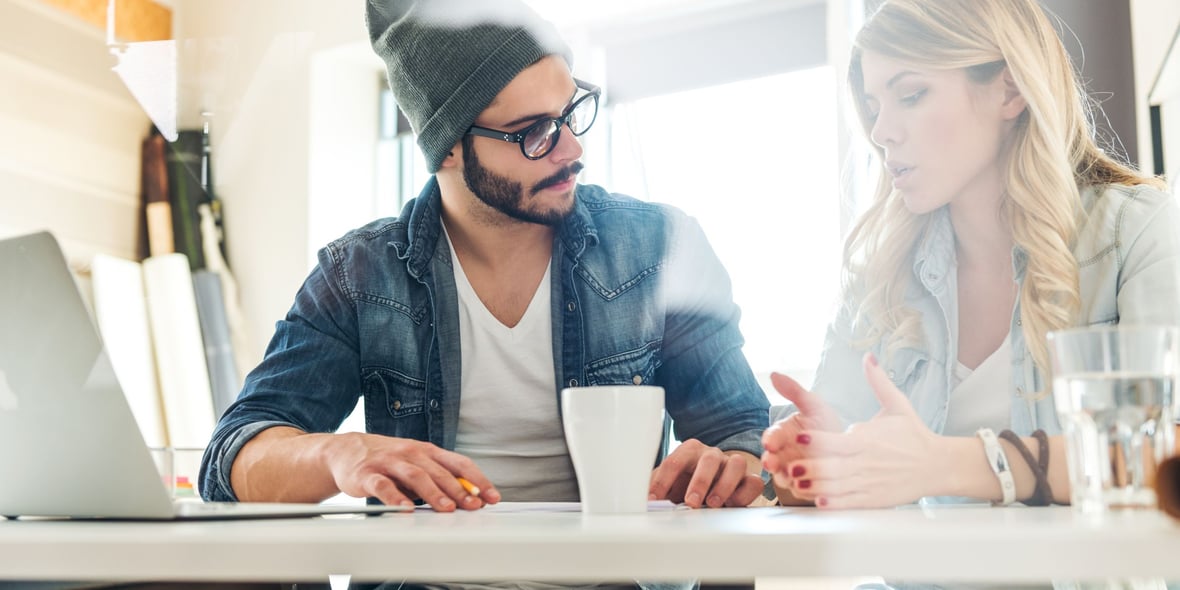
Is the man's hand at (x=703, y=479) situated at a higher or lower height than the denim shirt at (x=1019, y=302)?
lower

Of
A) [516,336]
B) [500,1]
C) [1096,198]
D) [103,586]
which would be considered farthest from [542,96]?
[103,586]

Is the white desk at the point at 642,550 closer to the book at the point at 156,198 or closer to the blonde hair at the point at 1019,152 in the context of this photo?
the blonde hair at the point at 1019,152

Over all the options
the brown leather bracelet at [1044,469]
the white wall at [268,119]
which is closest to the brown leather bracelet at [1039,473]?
the brown leather bracelet at [1044,469]

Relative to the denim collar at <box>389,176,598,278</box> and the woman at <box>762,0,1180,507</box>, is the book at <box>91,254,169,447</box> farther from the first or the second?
the woman at <box>762,0,1180,507</box>

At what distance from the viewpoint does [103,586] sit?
1.72 feet

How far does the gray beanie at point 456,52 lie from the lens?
1.26 metres

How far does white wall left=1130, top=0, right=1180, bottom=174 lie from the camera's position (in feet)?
4.04

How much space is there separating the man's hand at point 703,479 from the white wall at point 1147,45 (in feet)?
2.81

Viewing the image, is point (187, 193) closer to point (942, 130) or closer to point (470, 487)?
point (942, 130)

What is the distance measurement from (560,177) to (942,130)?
0.41 meters

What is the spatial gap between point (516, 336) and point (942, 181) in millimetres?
457

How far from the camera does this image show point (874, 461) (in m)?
0.55

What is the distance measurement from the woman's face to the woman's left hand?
1.72 feet

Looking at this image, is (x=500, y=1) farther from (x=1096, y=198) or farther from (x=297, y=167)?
(x=297, y=167)
